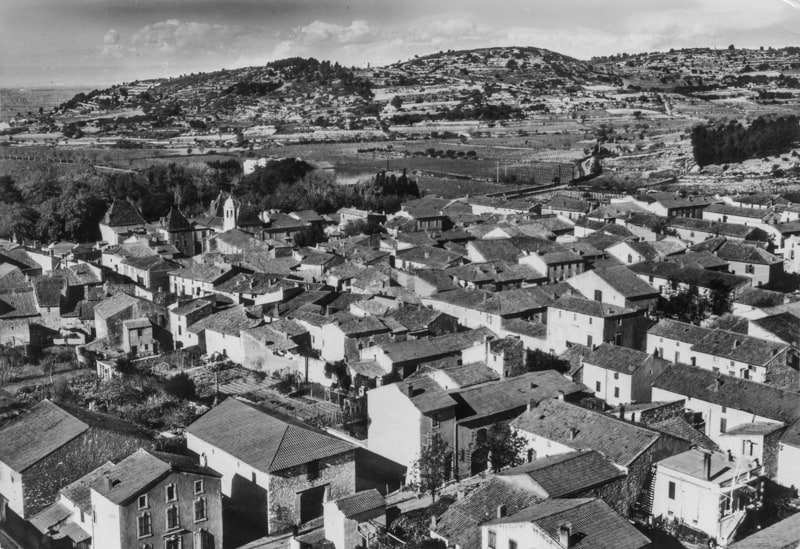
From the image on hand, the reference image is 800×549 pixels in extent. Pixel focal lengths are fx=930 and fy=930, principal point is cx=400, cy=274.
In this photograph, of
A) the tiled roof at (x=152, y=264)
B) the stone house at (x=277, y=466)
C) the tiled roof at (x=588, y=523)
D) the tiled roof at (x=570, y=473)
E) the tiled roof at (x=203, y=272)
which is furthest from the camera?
the tiled roof at (x=152, y=264)

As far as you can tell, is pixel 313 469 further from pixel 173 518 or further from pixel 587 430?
pixel 587 430

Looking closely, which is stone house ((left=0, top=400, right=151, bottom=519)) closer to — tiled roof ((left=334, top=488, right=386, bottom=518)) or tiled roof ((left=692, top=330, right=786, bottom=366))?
tiled roof ((left=334, top=488, right=386, bottom=518))

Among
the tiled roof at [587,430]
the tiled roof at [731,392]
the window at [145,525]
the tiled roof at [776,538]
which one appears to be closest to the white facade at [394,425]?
the tiled roof at [587,430]

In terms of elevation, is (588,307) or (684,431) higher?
(588,307)

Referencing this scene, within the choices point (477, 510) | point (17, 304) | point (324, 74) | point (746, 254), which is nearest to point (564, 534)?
point (477, 510)

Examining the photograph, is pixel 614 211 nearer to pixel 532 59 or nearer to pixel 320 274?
pixel 320 274

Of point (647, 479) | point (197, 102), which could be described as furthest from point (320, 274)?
point (197, 102)

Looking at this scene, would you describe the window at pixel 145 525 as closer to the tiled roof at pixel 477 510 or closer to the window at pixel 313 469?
the window at pixel 313 469
